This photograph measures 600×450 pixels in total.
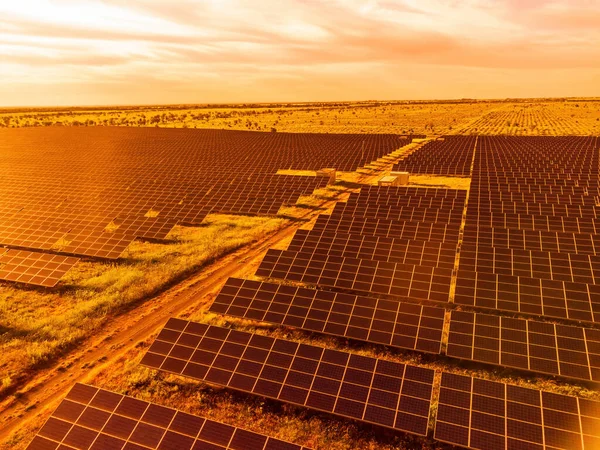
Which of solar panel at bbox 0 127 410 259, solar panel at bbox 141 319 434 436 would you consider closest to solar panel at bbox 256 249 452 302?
solar panel at bbox 141 319 434 436

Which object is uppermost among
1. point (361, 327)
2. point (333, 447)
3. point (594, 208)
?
point (594, 208)

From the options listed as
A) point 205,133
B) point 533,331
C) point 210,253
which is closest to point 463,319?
point 533,331

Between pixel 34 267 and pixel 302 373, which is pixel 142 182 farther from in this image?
pixel 302 373

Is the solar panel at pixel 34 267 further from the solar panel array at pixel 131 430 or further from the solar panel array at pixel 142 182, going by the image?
the solar panel array at pixel 131 430

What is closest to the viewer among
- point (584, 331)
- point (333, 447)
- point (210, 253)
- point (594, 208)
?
point (333, 447)

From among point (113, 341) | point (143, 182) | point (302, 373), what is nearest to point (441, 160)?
point (143, 182)

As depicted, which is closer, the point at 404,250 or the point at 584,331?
the point at 584,331

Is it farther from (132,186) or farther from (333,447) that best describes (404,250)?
(132,186)
